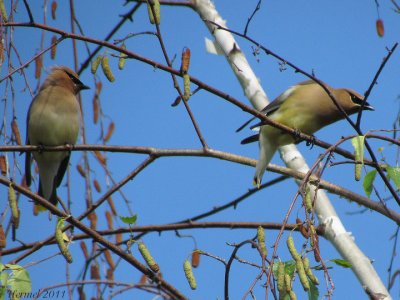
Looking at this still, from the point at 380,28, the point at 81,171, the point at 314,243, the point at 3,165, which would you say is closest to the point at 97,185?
the point at 81,171

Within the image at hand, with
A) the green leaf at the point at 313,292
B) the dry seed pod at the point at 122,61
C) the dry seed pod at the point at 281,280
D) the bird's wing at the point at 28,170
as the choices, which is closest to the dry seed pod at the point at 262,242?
the dry seed pod at the point at 281,280

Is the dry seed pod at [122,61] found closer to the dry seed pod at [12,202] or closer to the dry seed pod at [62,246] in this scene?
the dry seed pod at [12,202]

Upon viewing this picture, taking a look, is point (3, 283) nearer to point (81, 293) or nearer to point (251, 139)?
point (81, 293)

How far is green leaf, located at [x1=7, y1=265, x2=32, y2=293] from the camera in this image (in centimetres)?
214

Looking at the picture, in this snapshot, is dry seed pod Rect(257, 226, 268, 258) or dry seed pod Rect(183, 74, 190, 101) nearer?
dry seed pod Rect(257, 226, 268, 258)

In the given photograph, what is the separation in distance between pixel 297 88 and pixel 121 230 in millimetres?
1677

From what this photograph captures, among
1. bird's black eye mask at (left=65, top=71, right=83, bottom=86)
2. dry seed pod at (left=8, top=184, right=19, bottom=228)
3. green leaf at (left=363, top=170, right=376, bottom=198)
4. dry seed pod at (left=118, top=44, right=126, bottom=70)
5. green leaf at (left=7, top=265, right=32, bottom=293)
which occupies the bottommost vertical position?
green leaf at (left=7, top=265, right=32, bottom=293)

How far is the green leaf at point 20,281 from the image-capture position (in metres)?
2.14

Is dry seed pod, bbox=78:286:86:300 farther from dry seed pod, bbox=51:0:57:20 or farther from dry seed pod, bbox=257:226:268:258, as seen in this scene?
dry seed pod, bbox=51:0:57:20

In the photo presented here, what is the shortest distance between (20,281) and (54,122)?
223 centimetres

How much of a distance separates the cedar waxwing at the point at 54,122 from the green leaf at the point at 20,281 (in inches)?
80.0

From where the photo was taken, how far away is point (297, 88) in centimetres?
441

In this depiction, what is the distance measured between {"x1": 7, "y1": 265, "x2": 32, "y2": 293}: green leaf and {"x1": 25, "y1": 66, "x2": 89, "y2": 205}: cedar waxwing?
6.67 ft

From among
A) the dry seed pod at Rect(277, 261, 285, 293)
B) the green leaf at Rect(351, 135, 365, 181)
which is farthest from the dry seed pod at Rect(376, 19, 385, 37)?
the dry seed pod at Rect(277, 261, 285, 293)
